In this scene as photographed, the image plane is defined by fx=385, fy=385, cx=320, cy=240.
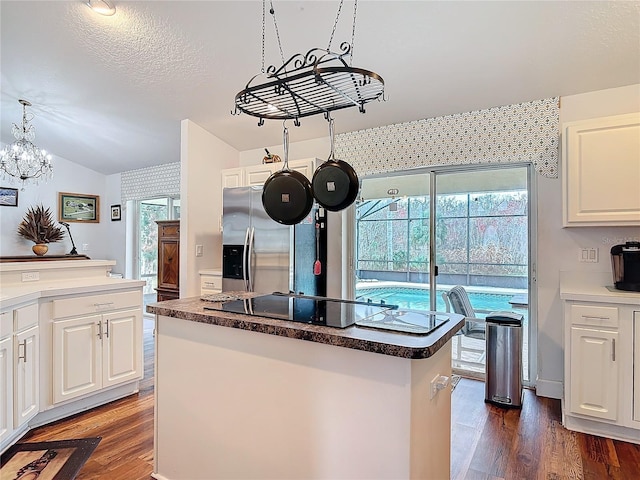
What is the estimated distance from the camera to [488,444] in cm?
238

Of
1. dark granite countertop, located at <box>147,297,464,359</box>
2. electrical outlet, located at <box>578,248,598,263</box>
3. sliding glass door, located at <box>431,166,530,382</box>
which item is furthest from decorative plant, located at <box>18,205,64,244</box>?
electrical outlet, located at <box>578,248,598,263</box>

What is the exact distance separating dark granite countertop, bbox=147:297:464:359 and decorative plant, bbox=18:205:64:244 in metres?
5.16

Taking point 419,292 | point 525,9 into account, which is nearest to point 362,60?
point 525,9

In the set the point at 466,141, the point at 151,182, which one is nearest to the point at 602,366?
the point at 466,141

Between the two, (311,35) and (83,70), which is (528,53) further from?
(83,70)

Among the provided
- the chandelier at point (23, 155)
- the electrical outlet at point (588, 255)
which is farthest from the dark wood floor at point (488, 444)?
the chandelier at point (23, 155)

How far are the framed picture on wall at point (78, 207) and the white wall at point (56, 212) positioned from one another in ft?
Result: 0.20

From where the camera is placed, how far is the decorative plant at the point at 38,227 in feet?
18.7

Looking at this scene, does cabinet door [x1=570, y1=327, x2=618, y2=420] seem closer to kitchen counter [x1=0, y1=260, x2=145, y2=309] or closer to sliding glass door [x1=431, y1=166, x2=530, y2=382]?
sliding glass door [x1=431, y1=166, x2=530, y2=382]

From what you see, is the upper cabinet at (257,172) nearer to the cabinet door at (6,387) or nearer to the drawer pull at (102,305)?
the drawer pull at (102,305)

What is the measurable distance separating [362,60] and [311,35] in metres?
0.42

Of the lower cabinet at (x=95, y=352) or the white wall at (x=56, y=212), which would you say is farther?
the white wall at (x=56, y=212)

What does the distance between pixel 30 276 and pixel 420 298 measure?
3362 millimetres

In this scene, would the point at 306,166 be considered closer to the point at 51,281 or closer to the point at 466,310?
the point at 466,310
